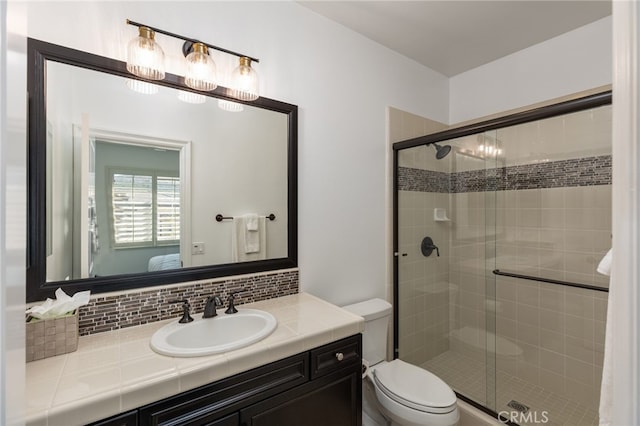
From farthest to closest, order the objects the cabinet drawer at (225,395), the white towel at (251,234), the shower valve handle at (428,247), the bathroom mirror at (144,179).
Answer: the shower valve handle at (428,247), the white towel at (251,234), the bathroom mirror at (144,179), the cabinet drawer at (225,395)

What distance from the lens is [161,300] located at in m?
1.25

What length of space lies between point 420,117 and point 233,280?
1.93m

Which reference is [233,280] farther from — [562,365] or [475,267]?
[562,365]

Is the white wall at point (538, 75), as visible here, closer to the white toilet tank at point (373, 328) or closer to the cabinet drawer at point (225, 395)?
the white toilet tank at point (373, 328)

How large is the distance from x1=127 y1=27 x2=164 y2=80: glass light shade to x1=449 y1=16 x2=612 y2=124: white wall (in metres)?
2.38

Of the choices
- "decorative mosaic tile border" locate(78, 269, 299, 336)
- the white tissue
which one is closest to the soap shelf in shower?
"decorative mosaic tile border" locate(78, 269, 299, 336)

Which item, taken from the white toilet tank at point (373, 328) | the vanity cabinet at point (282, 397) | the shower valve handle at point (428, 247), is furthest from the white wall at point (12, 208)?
the shower valve handle at point (428, 247)

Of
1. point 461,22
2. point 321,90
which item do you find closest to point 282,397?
point 321,90

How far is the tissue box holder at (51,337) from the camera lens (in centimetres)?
91

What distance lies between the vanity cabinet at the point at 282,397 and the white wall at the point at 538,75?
2.18 metres

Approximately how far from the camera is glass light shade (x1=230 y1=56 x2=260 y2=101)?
56.1 inches

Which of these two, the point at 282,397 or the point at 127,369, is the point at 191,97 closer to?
the point at 127,369

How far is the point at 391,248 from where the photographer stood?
7.04 feet

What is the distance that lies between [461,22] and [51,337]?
2.59m
